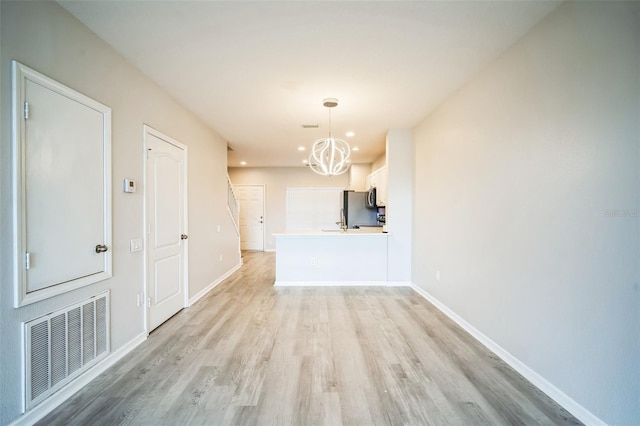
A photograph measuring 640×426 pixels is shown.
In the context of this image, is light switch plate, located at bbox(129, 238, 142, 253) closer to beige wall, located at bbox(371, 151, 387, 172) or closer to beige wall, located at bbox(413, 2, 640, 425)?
beige wall, located at bbox(413, 2, 640, 425)

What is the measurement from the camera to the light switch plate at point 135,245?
2.66 m

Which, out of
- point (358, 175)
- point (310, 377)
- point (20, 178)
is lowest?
point (310, 377)

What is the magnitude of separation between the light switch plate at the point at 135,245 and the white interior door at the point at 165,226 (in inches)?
6.9

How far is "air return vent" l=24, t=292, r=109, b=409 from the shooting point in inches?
67.6

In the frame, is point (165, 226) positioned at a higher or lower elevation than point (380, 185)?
lower

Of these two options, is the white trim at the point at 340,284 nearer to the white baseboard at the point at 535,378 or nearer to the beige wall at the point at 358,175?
the white baseboard at the point at 535,378

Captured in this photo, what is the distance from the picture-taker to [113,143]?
244 centimetres

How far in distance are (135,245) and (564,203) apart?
3529 mm

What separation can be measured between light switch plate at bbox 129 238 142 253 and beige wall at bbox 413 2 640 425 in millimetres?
3381

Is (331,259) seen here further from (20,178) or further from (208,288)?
(20,178)

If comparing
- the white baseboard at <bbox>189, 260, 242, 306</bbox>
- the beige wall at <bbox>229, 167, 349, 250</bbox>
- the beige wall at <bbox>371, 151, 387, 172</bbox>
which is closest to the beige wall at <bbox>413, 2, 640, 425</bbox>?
the white baseboard at <bbox>189, 260, 242, 306</bbox>

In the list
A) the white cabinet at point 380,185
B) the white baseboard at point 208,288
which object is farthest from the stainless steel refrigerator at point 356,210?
the white baseboard at point 208,288

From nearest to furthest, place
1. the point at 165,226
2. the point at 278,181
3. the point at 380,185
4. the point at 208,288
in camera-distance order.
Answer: the point at 165,226
the point at 208,288
the point at 380,185
the point at 278,181

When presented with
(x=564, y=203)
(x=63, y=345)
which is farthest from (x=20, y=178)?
(x=564, y=203)
